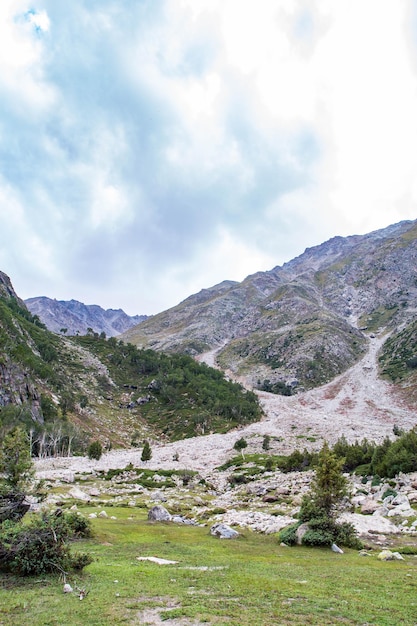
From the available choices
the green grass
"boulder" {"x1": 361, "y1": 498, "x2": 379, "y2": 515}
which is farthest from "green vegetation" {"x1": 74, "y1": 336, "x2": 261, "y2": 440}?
the green grass

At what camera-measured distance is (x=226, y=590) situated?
10.4m

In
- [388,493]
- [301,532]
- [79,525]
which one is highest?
[79,525]

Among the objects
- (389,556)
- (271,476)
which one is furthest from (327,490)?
(271,476)

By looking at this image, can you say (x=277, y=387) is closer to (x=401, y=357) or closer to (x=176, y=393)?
(x=401, y=357)

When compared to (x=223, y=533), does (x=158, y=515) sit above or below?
below

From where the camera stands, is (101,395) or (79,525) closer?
(79,525)

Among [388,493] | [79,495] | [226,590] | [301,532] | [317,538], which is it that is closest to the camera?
[226,590]

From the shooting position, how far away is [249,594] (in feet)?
33.0

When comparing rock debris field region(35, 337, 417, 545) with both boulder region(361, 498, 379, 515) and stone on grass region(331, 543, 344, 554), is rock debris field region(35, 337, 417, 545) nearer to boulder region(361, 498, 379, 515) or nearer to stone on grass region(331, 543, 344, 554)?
boulder region(361, 498, 379, 515)

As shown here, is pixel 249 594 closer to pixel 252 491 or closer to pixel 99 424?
pixel 252 491

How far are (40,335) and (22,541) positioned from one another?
138m

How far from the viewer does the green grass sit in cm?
830

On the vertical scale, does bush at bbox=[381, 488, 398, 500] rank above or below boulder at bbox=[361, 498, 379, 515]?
above

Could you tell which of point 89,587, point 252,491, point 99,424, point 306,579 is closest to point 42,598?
point 89,587
